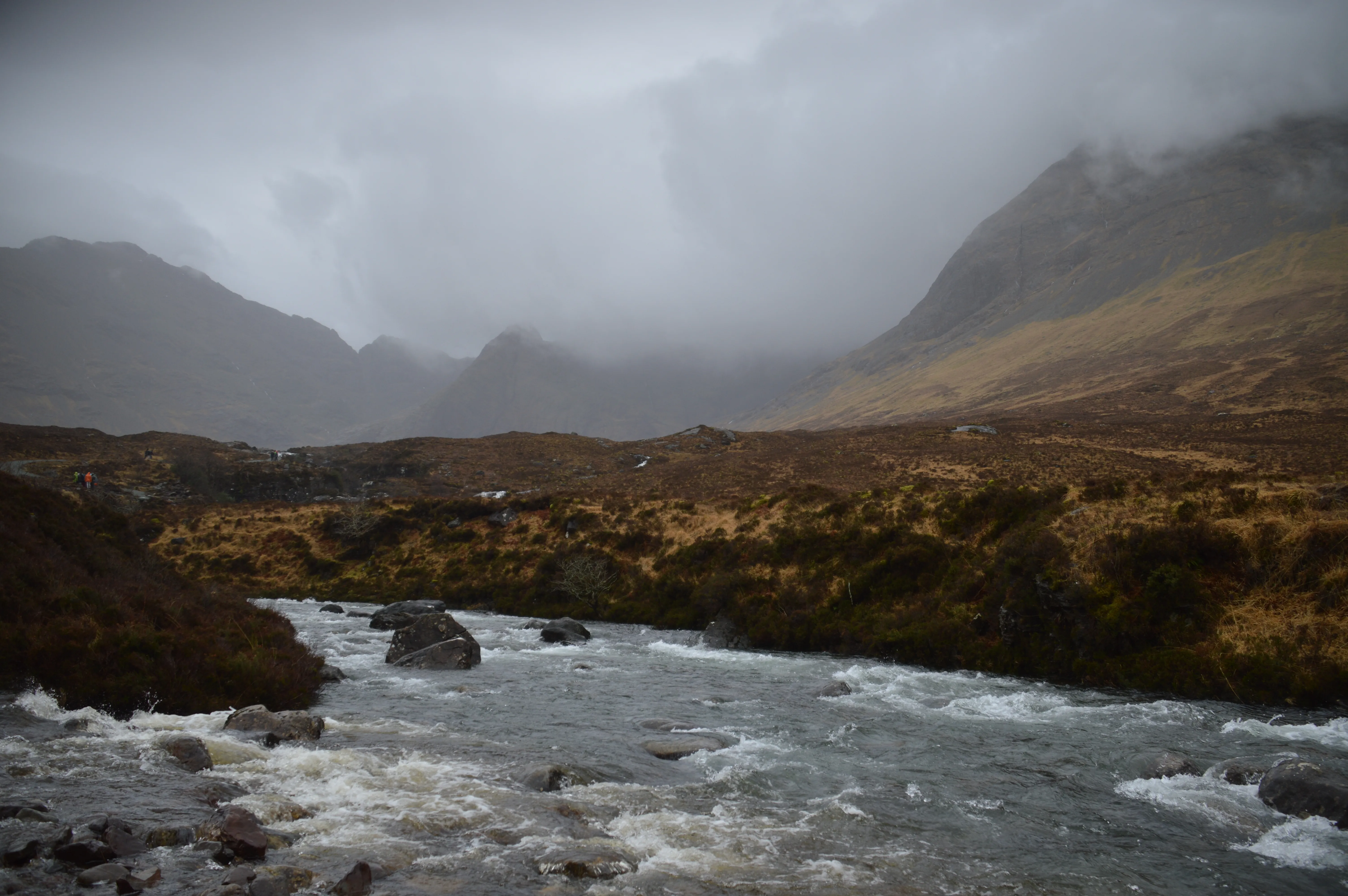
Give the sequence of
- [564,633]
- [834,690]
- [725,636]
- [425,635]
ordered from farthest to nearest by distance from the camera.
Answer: [564,633] → [725,636] → [425,635] → [834,690]

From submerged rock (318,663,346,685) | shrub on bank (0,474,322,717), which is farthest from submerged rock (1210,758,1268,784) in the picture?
submerged rock (318,663,346,685)

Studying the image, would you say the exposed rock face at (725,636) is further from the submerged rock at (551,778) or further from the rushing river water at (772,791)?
the submerged rock at (551,778)

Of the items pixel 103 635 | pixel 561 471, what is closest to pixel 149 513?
pixel 561 471

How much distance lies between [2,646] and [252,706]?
4.59 metres

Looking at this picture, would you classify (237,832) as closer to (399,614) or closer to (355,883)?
(355,883)

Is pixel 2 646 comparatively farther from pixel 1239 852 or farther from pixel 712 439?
pixel 712 439

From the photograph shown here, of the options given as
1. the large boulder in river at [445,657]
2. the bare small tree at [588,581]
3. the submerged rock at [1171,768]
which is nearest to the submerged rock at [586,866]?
the submerged rock at [1171,768]

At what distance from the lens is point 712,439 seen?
102 meters

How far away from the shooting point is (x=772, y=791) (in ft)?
38.9

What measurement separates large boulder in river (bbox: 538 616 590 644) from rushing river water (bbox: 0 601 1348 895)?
376 inches

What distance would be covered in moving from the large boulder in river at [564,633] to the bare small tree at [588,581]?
4.92m

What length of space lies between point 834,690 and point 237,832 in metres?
14.6

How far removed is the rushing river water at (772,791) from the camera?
8602 mm

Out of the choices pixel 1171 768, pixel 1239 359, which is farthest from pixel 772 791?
pixel 1239 359
